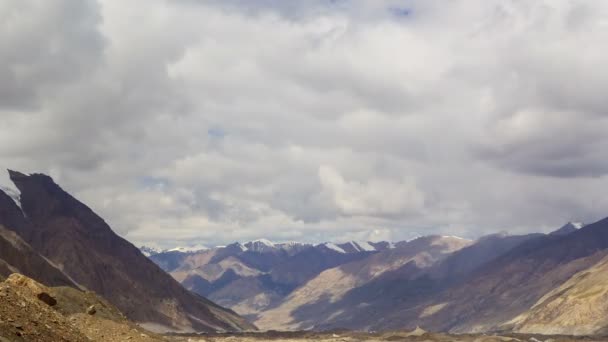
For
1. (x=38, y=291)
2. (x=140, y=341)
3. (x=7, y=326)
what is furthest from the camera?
(x=140, y=341)

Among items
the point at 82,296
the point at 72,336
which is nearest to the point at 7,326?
the point at 72,336

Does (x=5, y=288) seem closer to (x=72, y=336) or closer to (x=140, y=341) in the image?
(x=72, y=336)

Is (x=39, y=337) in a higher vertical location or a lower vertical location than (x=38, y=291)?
lower

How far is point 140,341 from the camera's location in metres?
54.9

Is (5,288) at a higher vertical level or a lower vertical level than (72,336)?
higher

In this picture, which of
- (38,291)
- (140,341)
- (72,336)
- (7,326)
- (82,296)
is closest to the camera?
(7,326)

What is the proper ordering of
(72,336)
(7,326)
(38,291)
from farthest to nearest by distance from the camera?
(38,291) < (72,336) < (7,326)

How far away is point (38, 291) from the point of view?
50.6 meters

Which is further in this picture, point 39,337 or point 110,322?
point 110,322

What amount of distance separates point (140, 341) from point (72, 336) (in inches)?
693

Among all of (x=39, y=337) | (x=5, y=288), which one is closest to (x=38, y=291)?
(x=5, y=288)

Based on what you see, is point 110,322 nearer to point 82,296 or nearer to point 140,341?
point 140,341

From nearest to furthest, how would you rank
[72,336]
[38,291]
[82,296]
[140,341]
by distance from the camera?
[72,336], [38,291], [140,341], [82,296]

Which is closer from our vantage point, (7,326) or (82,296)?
(7,326)
